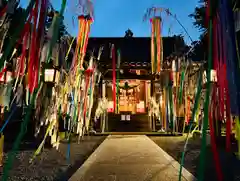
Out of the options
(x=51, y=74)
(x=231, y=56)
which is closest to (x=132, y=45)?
(x=51, y=74)

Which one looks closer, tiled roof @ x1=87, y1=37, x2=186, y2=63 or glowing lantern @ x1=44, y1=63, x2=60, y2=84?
glowing lantern @ x1=44, y1=63, x2=60, y2=84

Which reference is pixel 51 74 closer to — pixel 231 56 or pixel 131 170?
pixel 131 170

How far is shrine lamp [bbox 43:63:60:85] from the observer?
6.91 metres

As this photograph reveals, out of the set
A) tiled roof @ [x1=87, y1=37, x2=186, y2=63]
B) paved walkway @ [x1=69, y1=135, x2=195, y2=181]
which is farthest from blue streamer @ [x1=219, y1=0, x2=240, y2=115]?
tiled roof @ [x1=87, y1=37, x2=186, y2=63]

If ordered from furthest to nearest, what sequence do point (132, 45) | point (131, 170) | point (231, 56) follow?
point (132, 45) → point (131, 170) → point (231, 56)

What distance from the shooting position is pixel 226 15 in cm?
234

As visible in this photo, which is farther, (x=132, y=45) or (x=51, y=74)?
(x=132, y=45)

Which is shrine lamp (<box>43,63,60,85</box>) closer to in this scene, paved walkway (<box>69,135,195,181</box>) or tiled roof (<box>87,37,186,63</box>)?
paved walkway (<box>69,135,195,181</box>)

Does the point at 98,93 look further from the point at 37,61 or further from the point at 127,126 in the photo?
the point at 37,61

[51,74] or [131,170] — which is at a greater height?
[51,74]

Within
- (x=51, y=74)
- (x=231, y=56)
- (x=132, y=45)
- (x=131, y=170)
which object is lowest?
(x=131, y=170)

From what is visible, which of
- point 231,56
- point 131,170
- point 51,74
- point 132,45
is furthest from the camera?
point 132,45

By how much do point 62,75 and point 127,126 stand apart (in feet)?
24.7

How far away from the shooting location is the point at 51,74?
6984 millimetres
